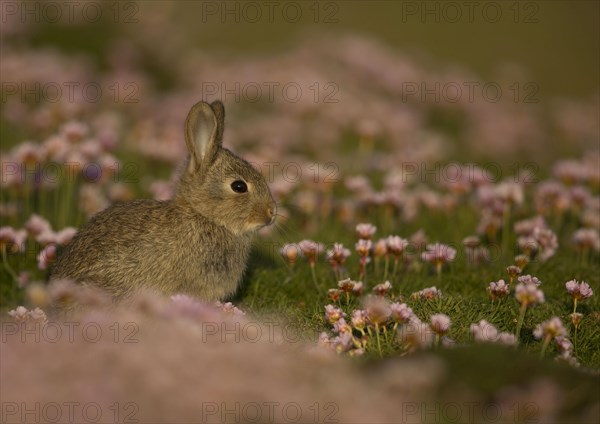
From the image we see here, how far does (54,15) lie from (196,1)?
9014mm

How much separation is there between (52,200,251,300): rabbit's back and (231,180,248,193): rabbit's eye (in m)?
0.39

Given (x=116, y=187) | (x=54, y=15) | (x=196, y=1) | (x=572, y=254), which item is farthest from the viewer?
(x=196, y=1)

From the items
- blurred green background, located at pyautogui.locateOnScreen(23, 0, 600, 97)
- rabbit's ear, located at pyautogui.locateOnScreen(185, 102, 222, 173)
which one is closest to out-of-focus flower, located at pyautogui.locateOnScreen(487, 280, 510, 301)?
rabbit's ear, located at pyautogui.locateOnScreen(185, 102, 222, 173)

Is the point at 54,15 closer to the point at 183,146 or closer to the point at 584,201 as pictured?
the point at 183,146

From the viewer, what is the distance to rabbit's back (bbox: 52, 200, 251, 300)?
6605 mm

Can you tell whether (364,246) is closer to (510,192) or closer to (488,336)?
(488,336)

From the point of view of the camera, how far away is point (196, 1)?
25.0m

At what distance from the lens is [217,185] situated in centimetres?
733

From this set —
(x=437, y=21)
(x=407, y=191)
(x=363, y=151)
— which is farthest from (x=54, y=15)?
(x=437, y=21)

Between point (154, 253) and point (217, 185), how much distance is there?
0.98 metres

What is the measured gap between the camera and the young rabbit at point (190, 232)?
→ 663 cm
